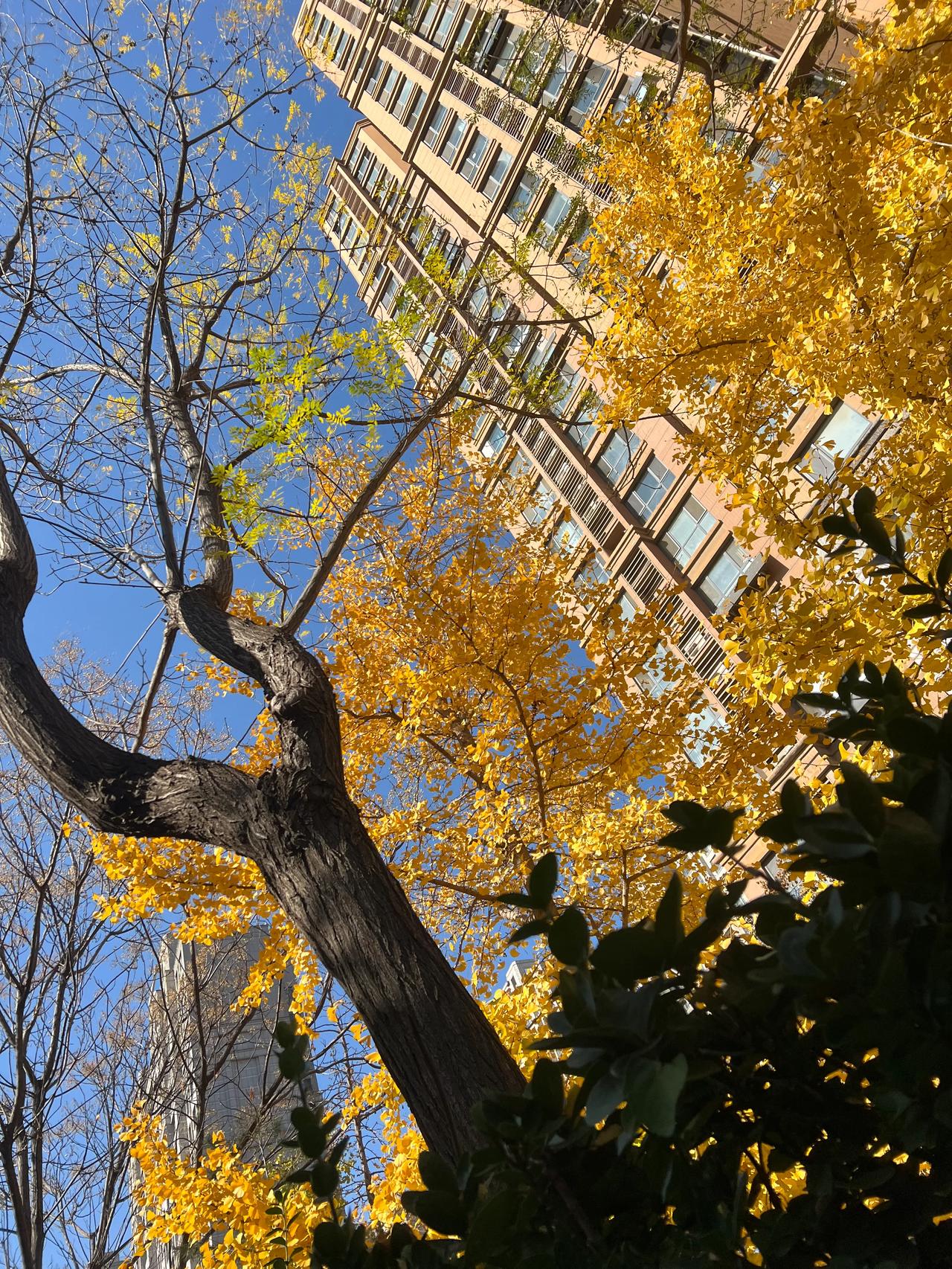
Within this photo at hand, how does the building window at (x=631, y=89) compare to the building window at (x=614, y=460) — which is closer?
the building window at (x=631, y=89)

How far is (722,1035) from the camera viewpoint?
2.66 ft

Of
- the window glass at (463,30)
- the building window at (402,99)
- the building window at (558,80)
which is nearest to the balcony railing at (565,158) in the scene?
the building window at (558,80)

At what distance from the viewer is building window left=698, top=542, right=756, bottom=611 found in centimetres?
1677

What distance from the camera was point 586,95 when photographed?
19969 mm

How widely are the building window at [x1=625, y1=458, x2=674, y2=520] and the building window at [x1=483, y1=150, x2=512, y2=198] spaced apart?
10.2 m

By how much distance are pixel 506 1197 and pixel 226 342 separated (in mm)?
5573

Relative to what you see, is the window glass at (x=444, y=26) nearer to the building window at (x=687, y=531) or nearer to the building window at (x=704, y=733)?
the building window at (x=687, y=531)

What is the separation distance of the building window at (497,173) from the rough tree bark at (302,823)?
902 inches

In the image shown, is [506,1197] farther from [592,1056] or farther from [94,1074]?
[94,1074]

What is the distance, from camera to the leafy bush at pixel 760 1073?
0.69m

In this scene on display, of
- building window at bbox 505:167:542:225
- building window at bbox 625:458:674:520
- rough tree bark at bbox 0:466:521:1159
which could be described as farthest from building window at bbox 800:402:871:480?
rough tree bark at bbox 0:466:521:1159

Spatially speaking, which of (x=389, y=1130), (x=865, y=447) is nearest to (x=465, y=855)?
(x=389, y=1130)

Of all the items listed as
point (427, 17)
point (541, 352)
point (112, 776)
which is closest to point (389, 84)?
point (427, 17)

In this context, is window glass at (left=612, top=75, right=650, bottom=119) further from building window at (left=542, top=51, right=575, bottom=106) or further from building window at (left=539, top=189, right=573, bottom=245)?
building window at (left=539, top=189, right=573, bottom=245)
